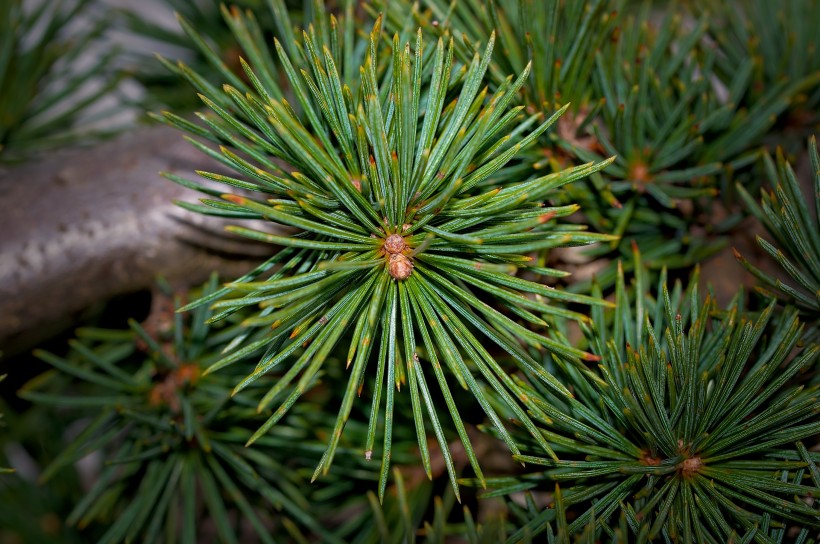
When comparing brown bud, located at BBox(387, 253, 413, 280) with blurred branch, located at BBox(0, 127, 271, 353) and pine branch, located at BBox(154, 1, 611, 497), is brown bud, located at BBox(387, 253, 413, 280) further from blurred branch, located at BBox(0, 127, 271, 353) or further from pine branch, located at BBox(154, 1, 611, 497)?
blurred branch, located at BBox(0, 127, 271, 353)

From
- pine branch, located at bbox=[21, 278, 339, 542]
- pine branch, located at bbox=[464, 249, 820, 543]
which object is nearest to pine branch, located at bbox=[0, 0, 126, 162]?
pine branch, located at bbox=[21, 278, 339, 542]

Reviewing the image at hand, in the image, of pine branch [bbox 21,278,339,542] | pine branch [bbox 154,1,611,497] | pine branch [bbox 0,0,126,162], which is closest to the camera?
pine branch [bbox 154,1,611,497]

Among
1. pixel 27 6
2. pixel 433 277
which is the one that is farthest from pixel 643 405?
pixel 27 6

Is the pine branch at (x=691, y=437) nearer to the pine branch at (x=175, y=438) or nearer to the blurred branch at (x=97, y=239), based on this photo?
the pine branch at (x=175, y=438)

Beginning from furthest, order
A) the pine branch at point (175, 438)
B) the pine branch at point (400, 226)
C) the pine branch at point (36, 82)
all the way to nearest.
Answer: the pine branch at point (36, 82)
the pine branch at point (175, 438)
the pine branch at point (400, 226)

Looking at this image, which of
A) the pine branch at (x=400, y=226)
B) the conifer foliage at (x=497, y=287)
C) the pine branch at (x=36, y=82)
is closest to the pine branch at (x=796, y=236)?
the conifer foliage at (x=497, y=287)

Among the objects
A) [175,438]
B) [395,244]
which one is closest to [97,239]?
[175,438]

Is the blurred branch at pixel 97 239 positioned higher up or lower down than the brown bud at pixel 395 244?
higher up

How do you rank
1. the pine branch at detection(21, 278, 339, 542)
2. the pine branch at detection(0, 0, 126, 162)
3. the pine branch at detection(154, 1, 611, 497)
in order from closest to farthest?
the pine branch at detection(154, 1, 611, 497) → the pine branch at detection(21, 278, 339, 542) → the pine branch at detection(0, 0, 126, 162)

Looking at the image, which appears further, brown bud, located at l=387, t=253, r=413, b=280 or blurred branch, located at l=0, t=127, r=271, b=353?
blurred branch, located at l=0, t=127, r=271, b=353
